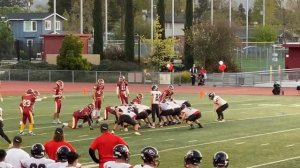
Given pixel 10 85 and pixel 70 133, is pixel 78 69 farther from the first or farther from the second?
pixel 70 133

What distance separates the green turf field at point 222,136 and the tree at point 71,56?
70.5 ft

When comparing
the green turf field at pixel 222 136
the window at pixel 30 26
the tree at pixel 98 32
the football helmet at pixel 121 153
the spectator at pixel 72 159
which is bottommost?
the green turf field at pixel 222 136

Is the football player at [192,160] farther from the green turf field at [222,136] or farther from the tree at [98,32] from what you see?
the tree at [98,32]

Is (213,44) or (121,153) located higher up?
(213,44)

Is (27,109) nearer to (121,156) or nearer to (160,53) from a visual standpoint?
(121,156)

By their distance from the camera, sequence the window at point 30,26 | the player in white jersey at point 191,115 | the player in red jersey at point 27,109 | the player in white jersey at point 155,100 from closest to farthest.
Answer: the player in red jersey at point 27,109
the player in white jersey at point 191,115
the player in white jersey at point 155,100
the window at point 30,26

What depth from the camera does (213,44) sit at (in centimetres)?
6506

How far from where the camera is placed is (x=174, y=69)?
65.5 metres

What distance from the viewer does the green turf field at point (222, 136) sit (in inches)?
825

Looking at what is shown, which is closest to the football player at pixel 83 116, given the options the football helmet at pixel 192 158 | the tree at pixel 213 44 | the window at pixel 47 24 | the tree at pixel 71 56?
the football helmet at pixel 192 158

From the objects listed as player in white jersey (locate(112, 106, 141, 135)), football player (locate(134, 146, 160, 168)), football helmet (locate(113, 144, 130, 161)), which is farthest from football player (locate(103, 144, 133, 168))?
player in white jersey (locate(112, 106, 141, 135))

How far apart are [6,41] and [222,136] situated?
61.5 metres

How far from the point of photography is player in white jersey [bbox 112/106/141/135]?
26.1m

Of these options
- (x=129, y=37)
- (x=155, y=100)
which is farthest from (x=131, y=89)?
(x=155, y=100)
